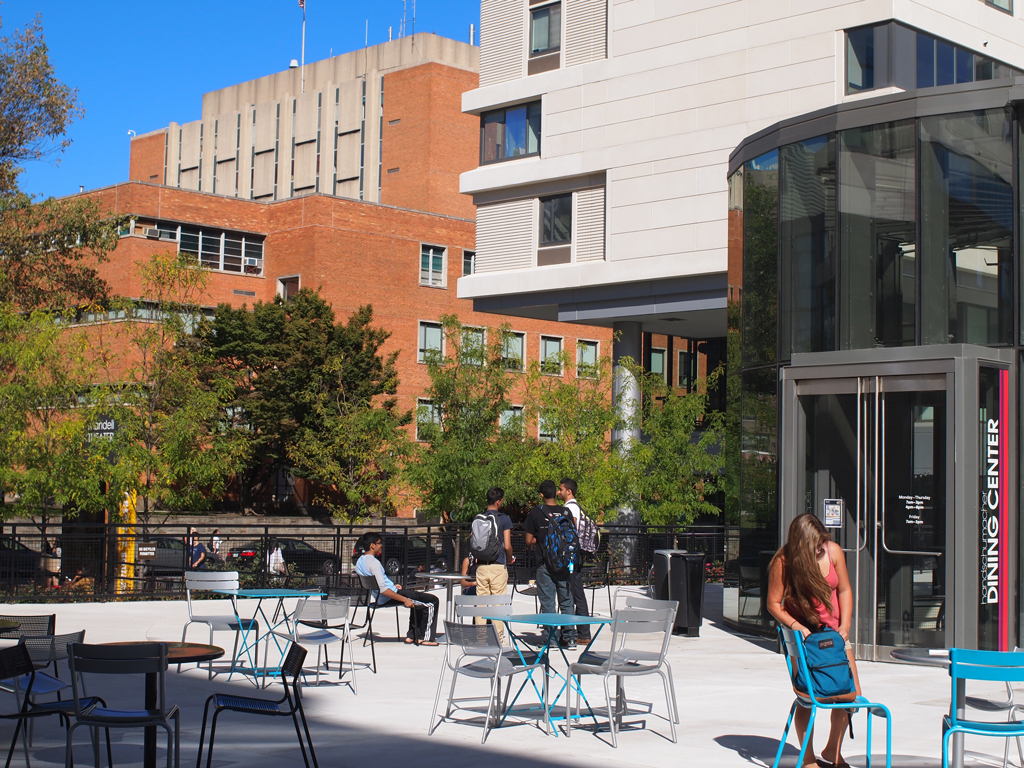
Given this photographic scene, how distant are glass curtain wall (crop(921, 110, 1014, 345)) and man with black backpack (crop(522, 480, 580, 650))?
14.8 feet

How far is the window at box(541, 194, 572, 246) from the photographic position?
3284cm

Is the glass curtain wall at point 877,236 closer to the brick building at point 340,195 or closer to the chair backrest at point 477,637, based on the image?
the chair backrest at point 477,637

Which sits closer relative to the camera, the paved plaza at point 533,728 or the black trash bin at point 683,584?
the paved plaza at point 533,728

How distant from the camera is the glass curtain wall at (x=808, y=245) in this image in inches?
547

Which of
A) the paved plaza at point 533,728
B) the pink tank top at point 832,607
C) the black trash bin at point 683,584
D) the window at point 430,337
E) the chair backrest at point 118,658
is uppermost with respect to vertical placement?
the window at point 430,337

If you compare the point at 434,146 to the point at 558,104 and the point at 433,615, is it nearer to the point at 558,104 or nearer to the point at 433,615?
the point at 558,104

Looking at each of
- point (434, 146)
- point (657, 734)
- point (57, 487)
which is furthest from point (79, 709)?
point (434, 146)

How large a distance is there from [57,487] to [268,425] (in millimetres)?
21760

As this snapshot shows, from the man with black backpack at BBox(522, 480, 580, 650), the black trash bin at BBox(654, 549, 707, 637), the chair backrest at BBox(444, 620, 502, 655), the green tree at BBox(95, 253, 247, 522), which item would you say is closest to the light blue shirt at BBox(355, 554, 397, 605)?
the man with black backpack at BBox(522, 480, 580, 650)

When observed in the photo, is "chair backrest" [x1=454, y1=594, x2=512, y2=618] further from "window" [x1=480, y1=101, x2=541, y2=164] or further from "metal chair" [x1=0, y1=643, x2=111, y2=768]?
"window" [x1=480, y1=101, x2=541, y2=164]

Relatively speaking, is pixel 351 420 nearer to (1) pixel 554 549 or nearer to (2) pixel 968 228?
(1) pixel 554 549

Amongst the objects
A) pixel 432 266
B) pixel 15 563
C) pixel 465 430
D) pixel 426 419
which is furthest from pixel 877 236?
pixel 432 266

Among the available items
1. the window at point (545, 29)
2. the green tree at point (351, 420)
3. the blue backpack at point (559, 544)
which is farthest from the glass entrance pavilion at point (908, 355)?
the green tree at point (351, 420)

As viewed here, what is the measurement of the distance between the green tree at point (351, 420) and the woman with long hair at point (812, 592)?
33.9m
